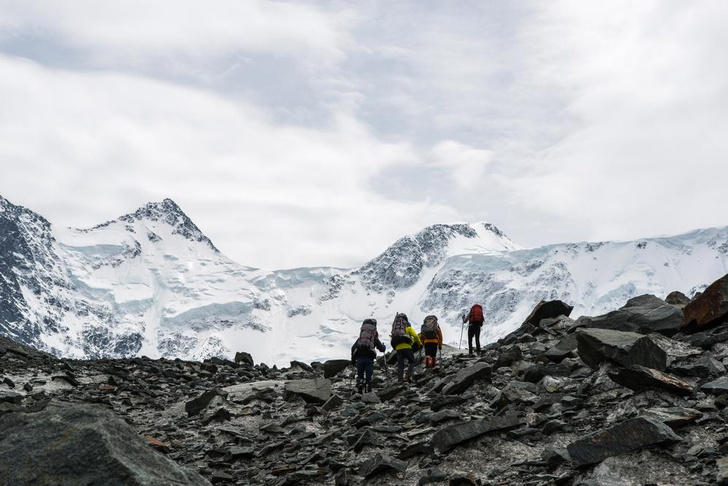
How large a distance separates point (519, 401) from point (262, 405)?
29.6 feet

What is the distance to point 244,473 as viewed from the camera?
43.0 feet

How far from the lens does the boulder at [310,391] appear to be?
19.7 m

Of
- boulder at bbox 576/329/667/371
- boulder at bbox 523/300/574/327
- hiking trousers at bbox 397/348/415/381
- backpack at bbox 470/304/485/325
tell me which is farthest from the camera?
boulder at bbox 523/300/574/327

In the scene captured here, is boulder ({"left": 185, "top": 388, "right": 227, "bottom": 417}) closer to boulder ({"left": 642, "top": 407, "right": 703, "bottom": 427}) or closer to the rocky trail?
the rocky trail

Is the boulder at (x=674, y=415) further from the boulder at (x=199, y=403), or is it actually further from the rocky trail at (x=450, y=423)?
the boulder at (x=199, y=403)

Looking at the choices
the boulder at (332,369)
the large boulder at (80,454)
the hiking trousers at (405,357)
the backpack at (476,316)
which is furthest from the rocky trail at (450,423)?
the backpack at (476,316)

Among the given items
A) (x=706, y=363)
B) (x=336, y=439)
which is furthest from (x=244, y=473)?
(x=706, y=363)

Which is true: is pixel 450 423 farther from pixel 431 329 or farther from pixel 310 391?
pixel 431 329

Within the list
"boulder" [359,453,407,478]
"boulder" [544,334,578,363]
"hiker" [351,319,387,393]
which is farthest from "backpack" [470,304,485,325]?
"boulder" [359,453,407,478]

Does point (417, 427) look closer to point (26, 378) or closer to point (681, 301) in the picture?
point (681, 301)

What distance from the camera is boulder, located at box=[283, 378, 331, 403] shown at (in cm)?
1969

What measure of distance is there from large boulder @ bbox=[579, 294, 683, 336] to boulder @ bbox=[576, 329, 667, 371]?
3460mm

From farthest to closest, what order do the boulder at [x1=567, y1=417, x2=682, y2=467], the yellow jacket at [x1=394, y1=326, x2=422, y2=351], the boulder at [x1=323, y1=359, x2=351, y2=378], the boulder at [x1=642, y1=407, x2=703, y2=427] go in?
1. the boulder at [x1=323, y1=359, x2=351, y2=378]
2. the yellow jacket at [x1=394, y1=326, x2=422, y2=351]
3. the boulder at [x1=642, y1=407, x2=703, y2=427]
4. the boulder at [x1=567, y1=417, x2=682, y2=467]

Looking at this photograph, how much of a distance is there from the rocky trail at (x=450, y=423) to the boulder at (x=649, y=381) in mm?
24
